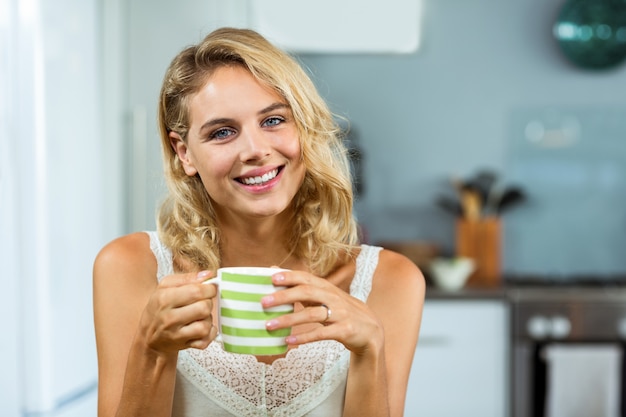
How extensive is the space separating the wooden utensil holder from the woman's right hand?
9.59 feet

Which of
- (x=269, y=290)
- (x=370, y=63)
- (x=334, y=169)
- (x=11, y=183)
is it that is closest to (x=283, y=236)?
(x=334, y=169)

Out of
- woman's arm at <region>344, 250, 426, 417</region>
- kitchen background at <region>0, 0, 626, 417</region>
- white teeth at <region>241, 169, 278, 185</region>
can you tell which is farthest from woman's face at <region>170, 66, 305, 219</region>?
kitchen background at <region>0, 0, 626, 417</region>

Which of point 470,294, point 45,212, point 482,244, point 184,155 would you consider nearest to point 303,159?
point 184,155

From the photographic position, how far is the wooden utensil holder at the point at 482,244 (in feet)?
12.5

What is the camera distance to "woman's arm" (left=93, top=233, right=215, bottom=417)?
99cm

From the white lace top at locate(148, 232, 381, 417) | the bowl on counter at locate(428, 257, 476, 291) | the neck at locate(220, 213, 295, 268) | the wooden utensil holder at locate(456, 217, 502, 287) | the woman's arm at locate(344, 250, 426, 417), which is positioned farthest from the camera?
the wooden utensil holder at locate(456, 217, 502, 287)

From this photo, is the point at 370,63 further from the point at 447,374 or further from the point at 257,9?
the point at 447,374

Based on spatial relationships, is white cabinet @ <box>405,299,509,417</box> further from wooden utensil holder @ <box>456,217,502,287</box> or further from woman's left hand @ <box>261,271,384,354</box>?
woman's left hand @ <box>261,271,384,354</box>

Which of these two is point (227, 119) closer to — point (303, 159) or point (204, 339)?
point (303, 159)

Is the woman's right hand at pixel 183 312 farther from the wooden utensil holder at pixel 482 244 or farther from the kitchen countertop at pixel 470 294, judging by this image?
the wooden utensil holder at pixel 482 244

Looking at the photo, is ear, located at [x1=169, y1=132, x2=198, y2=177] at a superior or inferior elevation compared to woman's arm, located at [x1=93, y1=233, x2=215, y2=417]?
superior

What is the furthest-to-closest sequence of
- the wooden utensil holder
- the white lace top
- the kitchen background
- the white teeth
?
the kitchen background, the wooden utensil holder, the white lace top, the white teeth

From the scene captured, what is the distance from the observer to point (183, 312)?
38.6 inches

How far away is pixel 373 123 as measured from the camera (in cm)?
404
